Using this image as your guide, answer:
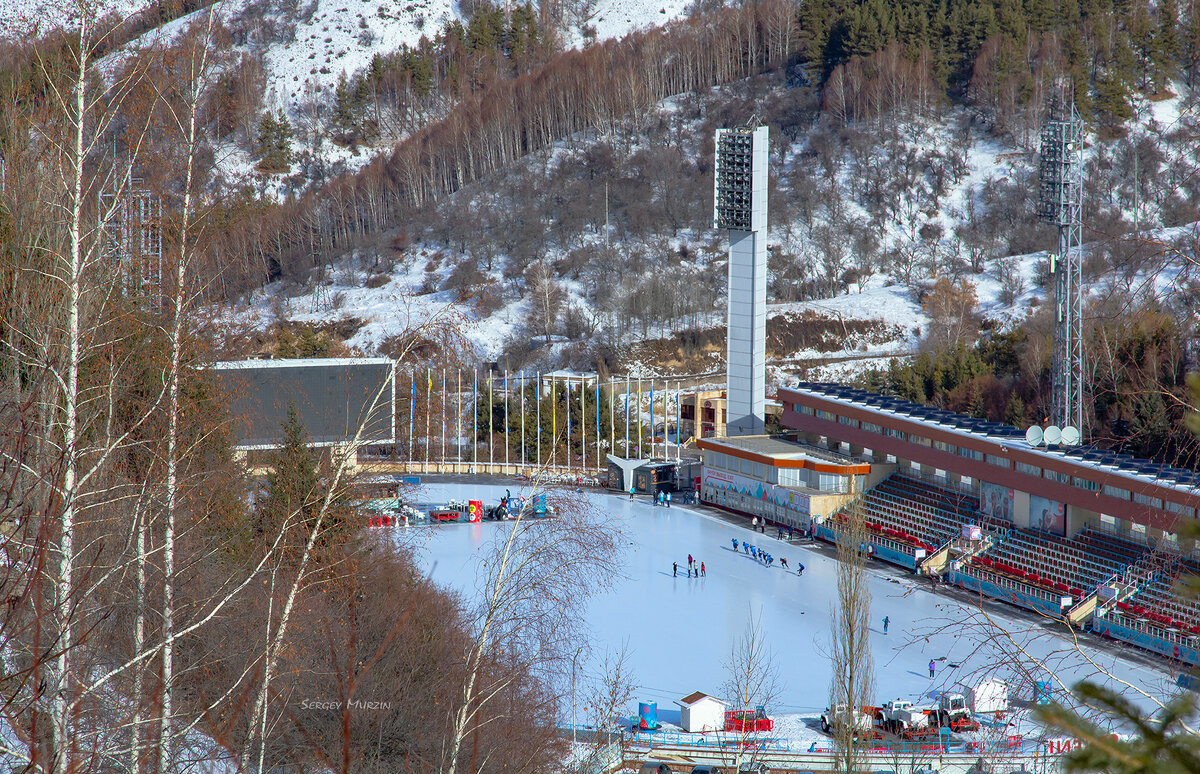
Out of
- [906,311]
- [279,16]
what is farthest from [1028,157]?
[279,16]

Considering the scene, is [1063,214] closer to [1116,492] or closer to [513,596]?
Result: [1116,492]

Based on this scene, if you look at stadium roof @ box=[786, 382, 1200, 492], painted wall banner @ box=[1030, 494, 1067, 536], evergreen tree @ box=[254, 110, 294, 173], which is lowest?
painted wall banner @ box=[1030, 494, 1067, 536]

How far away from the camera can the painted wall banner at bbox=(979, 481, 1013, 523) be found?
27094 millimetres

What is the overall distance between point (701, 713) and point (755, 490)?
1608 cm

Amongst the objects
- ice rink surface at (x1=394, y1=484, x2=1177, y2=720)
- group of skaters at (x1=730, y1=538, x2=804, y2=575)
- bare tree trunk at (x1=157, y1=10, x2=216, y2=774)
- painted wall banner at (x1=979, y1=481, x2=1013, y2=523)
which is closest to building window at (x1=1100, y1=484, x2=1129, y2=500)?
painted wall banner at (x1=979, y1=481, x2=1013, y2=523)

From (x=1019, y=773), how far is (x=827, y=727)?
3500mm

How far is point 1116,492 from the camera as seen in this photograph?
24141 mm

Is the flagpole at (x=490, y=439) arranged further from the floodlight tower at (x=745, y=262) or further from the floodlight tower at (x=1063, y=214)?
the floodlight tower at (x=1063, y=214)

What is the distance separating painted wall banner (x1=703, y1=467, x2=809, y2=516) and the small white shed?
550 inches

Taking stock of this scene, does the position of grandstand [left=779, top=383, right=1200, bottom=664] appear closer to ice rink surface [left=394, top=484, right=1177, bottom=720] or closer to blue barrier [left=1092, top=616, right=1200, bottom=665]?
blue barrier [left=1092, top=616, right=1200, bottom=665]

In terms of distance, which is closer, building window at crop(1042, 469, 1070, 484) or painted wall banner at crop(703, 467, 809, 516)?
building window at crop(1042, 469, 1070, 484)

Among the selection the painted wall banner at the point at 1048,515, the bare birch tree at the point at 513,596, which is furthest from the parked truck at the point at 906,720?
the painted wall banner at the point at 1048,515

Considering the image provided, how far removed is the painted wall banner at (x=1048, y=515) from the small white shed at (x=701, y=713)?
12431 mm

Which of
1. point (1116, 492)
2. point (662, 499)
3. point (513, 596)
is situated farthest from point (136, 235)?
point (662, 499)
